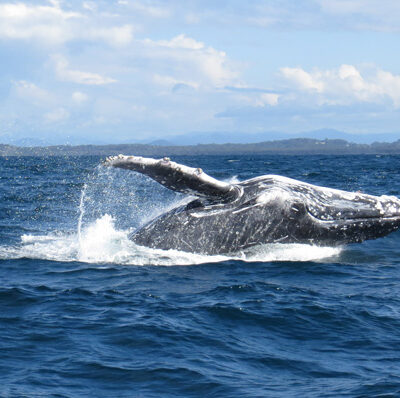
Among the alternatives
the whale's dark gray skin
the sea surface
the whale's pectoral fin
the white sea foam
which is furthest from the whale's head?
the whale's pectoral fin

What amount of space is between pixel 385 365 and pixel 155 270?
5.29 m

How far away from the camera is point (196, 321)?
9031 mm

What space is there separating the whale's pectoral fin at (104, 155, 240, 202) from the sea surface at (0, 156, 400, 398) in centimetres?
151

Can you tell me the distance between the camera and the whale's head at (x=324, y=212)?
12.7m

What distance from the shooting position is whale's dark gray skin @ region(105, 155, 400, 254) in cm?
1267

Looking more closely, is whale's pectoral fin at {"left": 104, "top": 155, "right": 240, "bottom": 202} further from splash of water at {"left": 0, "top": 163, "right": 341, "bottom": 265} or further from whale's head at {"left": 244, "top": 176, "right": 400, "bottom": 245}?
splash of water at {"left": 0, "top": 163, "right": 341, "bottom": 265}

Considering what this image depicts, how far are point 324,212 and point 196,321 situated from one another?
501 cm

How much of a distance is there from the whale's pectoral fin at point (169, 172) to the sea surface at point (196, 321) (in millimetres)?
1512

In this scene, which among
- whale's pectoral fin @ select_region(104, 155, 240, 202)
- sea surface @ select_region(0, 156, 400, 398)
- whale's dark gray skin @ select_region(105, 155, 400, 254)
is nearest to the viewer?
sea surface @ select_region(0, 156, 400, 398)

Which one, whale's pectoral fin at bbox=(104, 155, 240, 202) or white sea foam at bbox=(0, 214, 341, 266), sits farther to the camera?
white sea foam at bbox=(0, 214, 341, 266)

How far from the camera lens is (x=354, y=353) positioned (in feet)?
26.5

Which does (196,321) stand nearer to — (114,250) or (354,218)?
(114,250)

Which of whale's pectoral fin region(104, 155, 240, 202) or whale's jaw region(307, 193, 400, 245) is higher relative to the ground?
whale's pectoral fin region(104, 155, 240, 202)

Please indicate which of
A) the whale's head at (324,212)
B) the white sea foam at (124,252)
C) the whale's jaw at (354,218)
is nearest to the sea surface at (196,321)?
the white sea foam at (124,252)
